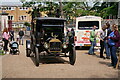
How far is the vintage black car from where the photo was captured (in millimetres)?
10922

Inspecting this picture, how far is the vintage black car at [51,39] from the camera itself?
10.9 metres

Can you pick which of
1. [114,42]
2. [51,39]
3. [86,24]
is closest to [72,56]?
[51,39]

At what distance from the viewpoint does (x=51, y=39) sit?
11.2 meters

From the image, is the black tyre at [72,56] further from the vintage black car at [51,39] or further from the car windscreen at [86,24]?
the car windscreen at [86,24]

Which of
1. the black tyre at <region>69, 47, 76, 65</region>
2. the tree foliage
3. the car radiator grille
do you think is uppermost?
the tree foliage

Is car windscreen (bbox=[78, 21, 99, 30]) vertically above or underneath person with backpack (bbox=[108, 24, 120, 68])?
above

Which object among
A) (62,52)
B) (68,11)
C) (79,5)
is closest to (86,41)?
(62,52)

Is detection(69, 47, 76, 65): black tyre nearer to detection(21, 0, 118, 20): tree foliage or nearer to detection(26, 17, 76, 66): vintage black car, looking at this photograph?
detection(26, 17, 76, 66): vintage black car

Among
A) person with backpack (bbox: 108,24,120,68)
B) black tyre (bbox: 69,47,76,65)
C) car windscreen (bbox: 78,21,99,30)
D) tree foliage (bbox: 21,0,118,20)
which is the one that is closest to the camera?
person with backpack (bbox: 108,24,120,68)

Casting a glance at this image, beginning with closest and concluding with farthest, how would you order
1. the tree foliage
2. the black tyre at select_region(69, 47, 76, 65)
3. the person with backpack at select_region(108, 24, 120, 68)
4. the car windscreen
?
the person with backpack at select_region(108, 24, 120, 68)
the black tyre at select_region(69, 47, 76, 65)
the car windscreen
the tree foliage

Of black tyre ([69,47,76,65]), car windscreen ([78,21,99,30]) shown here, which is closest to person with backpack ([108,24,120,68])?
black tyre ([69,47,76,65])

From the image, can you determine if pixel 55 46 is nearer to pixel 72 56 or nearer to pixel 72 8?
pixel 72 56

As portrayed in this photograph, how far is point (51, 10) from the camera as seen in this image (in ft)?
91.9

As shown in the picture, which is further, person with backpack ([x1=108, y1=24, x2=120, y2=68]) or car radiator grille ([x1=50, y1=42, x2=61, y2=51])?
car radiator grille ([x1=50, y1=42, x2=61, y2=51])
